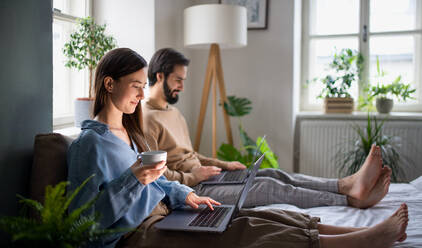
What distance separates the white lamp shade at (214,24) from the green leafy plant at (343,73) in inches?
42.2

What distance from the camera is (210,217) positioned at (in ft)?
4.62

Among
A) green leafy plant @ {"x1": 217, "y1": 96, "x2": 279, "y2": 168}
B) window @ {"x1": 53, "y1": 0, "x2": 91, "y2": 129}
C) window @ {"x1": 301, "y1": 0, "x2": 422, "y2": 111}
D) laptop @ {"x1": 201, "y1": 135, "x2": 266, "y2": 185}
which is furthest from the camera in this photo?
→ window @ {"x1": 301, "y1": 0, "x2": 422, "y2": 111}

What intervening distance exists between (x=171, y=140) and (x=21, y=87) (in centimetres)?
99

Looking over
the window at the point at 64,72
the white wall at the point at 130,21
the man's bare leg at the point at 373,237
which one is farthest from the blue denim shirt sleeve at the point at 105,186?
the white wall at the point at 130,21

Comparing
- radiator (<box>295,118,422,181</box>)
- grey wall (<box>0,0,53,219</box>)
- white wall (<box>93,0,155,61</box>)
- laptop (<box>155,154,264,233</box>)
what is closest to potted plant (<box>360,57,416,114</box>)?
radiator (<box>295,118,422,181</box>)

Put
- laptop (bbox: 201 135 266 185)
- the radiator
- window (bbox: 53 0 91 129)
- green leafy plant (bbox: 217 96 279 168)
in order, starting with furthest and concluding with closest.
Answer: the radiator
green leafy plant (bbox: 217 96 279 168)
window (bbox: 53 0 91 129)
laptop (bbox: 201 135 266 185)

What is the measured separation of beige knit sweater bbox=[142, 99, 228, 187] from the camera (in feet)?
6.77

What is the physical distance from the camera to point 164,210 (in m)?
1.54

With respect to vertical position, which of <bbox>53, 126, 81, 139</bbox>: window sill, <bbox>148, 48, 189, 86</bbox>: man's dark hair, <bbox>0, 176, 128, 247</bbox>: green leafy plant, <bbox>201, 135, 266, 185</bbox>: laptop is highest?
<bbox>148, 48, 189, 86</bbox>: man's dark hair

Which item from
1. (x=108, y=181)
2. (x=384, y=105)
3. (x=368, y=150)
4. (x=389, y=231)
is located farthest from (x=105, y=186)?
(x=384, y=105)

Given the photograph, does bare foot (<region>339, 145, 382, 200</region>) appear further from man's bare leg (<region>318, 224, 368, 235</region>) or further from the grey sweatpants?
man's bare leg (<region>318, 224, 368, 235</region>)

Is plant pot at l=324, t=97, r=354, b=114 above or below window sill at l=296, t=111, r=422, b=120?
above

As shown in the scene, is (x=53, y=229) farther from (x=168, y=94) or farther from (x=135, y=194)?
(x=168, y=94)

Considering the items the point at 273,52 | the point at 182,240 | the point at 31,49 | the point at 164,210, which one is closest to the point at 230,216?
the point at 182,240
